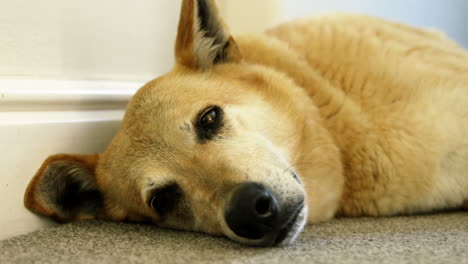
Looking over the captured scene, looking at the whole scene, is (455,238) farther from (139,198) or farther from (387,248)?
(139,198)

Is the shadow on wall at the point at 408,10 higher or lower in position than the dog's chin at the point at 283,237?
higher

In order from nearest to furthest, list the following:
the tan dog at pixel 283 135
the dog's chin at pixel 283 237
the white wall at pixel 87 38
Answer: the dog's chin at pixel 283 237
the tan dog at pixel 283 135
the white wall at pixel 87 38

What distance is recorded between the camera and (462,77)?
1652 millimetres

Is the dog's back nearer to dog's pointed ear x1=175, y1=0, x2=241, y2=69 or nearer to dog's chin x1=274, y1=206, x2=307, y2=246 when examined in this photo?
dog's pointed ear x1=175, y1=0, x2=241, y2=69

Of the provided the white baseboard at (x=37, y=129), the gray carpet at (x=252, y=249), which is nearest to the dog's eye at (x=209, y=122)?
the gray carpet at (x=252, y=249)

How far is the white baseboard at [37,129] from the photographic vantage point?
4.67ft

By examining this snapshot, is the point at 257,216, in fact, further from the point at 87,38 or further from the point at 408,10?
the point at 408,10

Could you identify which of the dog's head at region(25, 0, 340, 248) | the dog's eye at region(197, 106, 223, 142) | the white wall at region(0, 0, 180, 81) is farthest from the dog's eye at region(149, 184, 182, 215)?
the white wall at region(0, 0, 180, 81)

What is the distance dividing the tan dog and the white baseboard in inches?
2.3

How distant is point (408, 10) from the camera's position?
3445 millimetres

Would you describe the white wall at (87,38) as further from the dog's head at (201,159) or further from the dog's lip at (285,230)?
the dog's lip at (285,230)

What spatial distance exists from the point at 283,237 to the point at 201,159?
33 centimetres

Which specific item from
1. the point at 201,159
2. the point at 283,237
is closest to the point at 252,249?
the point at 283,237

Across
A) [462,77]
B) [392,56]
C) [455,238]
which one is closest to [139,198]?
[455,238]
